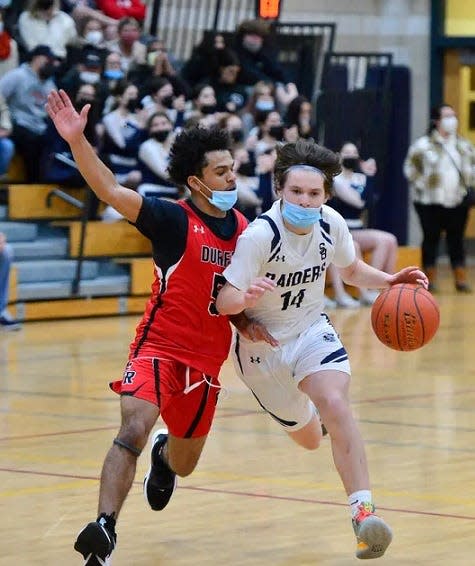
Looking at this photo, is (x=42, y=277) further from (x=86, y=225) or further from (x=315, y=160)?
(x=315, y=160)

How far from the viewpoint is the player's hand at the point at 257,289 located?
5.33 meters

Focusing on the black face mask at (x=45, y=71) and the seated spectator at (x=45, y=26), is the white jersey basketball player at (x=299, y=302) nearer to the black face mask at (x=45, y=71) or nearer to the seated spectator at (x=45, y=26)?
the black face mask at (x=45, y=71)

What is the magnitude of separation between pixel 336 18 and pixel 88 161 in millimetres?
15187

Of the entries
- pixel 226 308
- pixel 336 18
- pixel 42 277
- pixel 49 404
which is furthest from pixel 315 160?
pixel 336 18

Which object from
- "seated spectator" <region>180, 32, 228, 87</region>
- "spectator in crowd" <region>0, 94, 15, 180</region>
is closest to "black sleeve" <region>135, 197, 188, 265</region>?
"spectator in crowd" <region>0, 94, 15, 180</region>

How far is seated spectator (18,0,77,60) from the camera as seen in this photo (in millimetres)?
15500

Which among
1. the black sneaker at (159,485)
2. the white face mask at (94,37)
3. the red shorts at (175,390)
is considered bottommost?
the black sneaker at (159,485)

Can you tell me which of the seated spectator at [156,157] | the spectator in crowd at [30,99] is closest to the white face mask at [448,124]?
the seated spectator at [156,157]

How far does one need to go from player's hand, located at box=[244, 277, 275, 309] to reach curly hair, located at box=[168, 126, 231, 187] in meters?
0.64

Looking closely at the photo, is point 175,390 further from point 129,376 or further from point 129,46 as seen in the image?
point 129,46

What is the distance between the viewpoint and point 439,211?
1634cm

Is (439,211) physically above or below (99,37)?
below

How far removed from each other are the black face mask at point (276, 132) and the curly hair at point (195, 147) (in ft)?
31.5

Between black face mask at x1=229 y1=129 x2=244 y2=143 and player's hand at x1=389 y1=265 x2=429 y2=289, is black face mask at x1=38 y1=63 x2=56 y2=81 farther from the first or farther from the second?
player's hand at x1=389 y1=265 x2=429 y2=289
